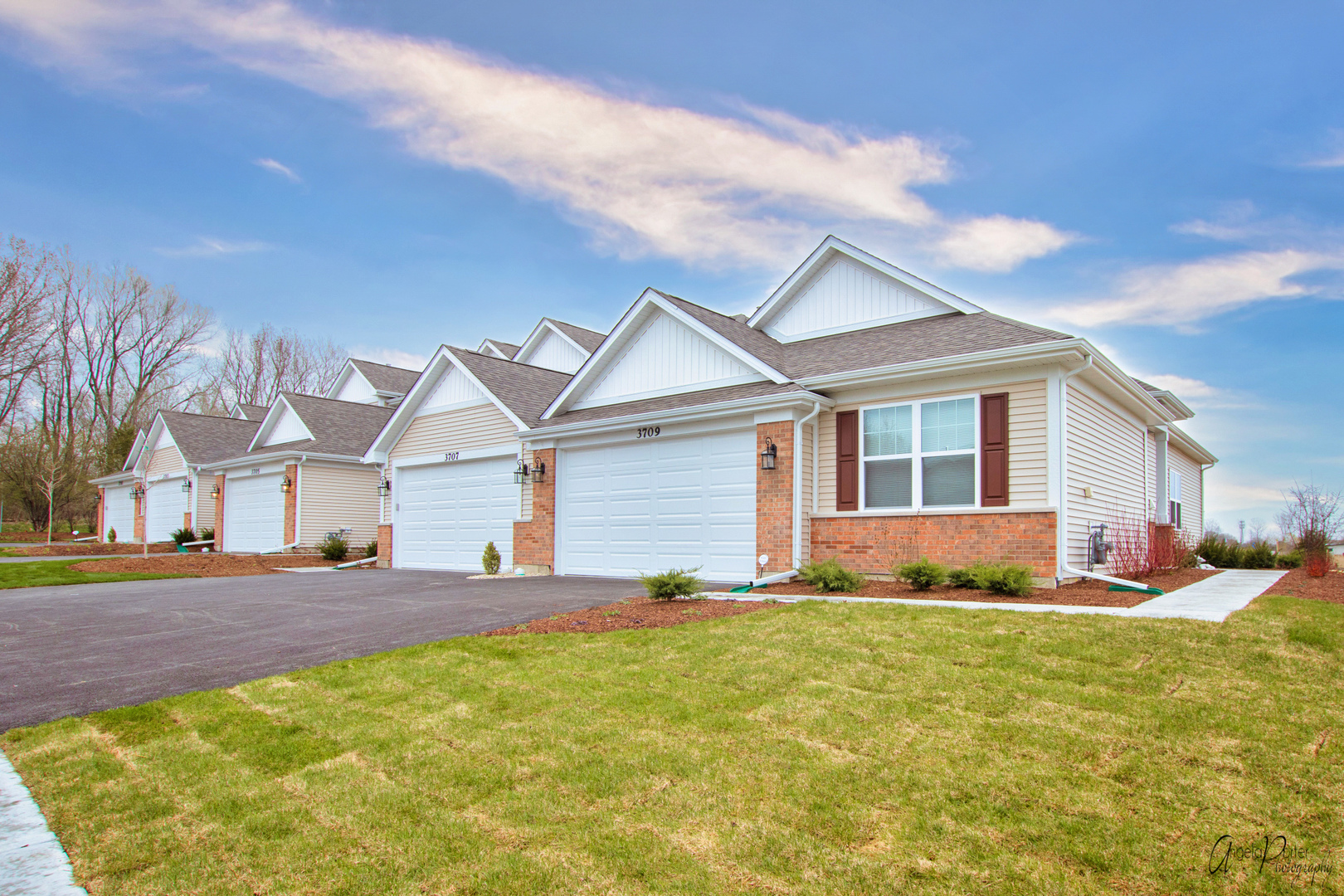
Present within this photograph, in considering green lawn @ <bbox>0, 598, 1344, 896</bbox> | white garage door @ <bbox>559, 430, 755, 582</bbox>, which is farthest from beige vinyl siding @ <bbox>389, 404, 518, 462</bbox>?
green lawn @ <bbox>0, 598, 1344, 896</bbox>

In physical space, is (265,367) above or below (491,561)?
above

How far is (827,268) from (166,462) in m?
29.2

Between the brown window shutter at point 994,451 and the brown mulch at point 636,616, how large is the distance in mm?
3898

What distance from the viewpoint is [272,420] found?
2605 centimetres

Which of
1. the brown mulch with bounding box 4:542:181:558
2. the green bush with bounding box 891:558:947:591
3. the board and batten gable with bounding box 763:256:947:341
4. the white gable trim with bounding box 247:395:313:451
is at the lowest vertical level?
the brown mulch with bounding box 4:542:181:558

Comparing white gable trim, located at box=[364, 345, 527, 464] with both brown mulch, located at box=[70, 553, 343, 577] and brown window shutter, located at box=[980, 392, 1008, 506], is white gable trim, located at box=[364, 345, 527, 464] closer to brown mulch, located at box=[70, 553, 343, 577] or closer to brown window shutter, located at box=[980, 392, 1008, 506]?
brown mulch, located at box=[70, 553, 343, 577]

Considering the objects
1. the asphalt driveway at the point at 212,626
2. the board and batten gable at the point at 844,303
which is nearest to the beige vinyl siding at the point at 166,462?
the asphalt driveway at the point at 212,626

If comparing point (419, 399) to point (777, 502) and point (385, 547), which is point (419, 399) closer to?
point (385, 547)

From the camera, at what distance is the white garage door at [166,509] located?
1184 inches

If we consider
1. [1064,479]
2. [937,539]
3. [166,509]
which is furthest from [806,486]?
[166,509]

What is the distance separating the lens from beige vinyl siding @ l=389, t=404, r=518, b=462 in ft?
54.7

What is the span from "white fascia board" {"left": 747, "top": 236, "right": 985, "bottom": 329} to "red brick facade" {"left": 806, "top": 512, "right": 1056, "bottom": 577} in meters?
4.33

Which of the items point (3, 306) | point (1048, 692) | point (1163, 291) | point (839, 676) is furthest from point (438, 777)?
point (3, 306)

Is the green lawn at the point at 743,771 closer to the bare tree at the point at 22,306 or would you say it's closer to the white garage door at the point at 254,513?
the white garage door at the point at 254,513
